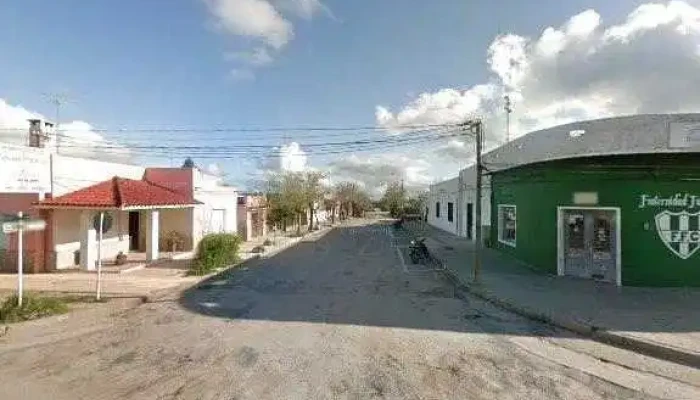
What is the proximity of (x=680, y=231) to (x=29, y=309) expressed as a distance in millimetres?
16239

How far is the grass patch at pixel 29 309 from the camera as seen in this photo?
10406 mm

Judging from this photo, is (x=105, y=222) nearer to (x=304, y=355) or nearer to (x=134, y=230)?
(x=134, y=230)

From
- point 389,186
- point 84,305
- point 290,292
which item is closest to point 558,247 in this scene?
point 290,292

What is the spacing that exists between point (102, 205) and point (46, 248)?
2.74 metres

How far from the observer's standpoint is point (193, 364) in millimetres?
7426

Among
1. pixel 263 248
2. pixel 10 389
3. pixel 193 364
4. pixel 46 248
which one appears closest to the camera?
pixel 10 389

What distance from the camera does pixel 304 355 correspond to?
306 inches

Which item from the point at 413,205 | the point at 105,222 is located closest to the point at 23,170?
the point at 105,222

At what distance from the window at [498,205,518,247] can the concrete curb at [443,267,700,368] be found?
837 centimetres

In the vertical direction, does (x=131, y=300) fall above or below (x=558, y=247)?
below

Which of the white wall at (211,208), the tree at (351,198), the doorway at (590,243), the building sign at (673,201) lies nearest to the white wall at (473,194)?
the doorway at (590,243)

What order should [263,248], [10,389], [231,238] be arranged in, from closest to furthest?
1. [10,389]
2. [231,238]
3. [263,248]

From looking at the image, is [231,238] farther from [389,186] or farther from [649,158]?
[389,186]

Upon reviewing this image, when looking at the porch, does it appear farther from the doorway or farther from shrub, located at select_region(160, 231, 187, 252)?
the doorway
